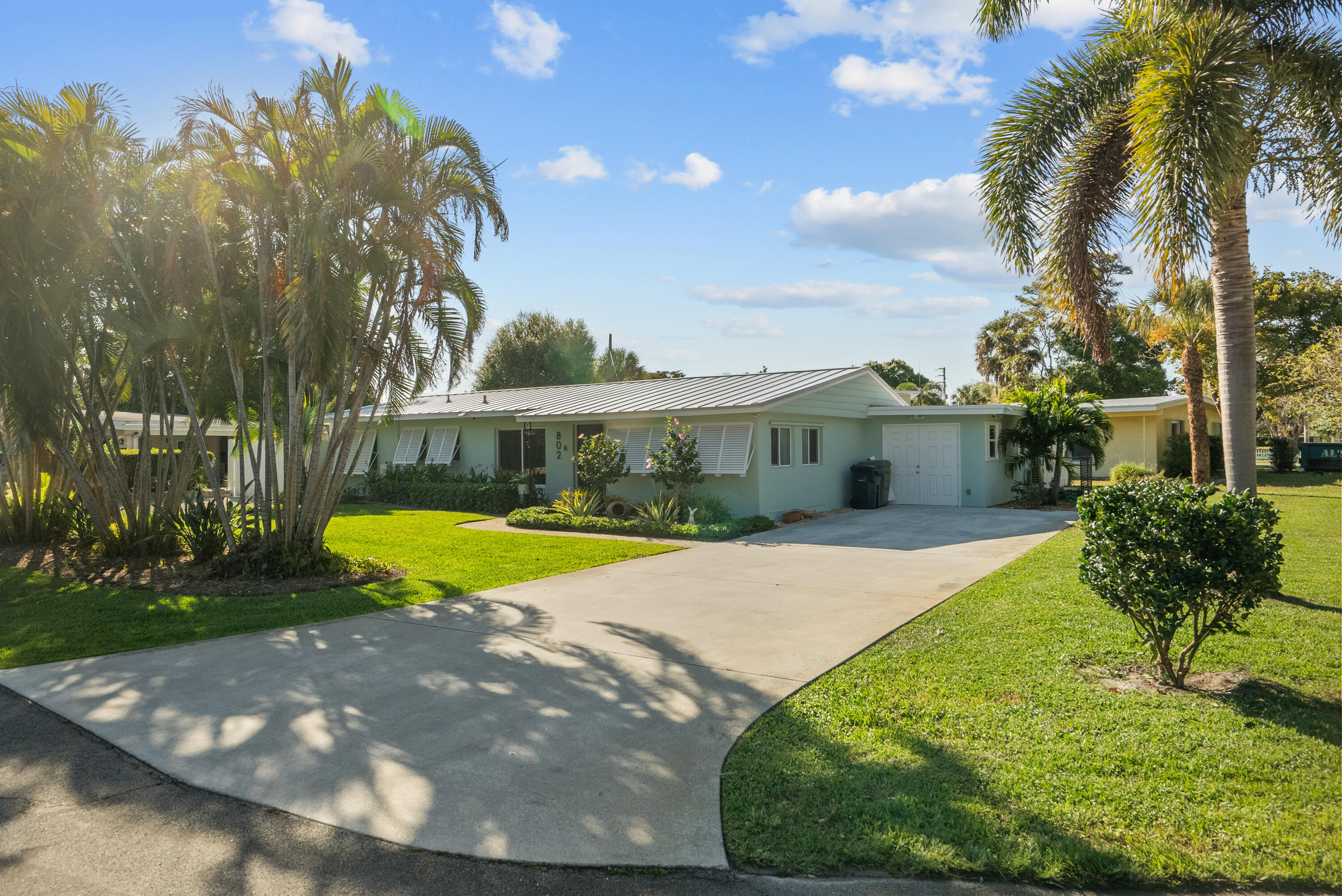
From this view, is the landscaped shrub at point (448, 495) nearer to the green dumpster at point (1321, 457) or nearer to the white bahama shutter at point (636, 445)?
the white bahama shutter at point (636, 445)

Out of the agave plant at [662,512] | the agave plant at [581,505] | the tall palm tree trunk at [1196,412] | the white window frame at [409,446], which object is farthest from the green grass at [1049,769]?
the white window frame at [409,446]

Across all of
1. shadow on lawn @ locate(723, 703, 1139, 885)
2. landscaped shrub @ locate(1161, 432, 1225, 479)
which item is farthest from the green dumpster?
shadow on lawn @ locate(723, 703, 1139, 885)

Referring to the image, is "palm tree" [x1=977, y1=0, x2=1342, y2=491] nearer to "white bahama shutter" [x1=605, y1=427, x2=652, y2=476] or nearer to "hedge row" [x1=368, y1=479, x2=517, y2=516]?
"white bahama shutter" [x1=605, y1=427, x2=652, y2=476]

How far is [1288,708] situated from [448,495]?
1863cm

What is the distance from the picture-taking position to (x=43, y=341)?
1088 cm

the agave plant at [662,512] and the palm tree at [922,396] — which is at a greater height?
the palm tree at [922,396]

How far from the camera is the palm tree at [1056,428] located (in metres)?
18.9

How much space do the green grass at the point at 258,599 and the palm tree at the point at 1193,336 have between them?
14736 millimetres

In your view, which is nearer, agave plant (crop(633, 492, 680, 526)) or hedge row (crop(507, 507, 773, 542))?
hedge row (crop(507, 507, 773, 542))

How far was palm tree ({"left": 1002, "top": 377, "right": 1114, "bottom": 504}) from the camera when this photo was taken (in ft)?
62.0

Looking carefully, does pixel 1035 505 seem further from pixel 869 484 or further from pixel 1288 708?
pixel 1288 708

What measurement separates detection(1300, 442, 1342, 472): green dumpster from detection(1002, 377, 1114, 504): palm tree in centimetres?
1698

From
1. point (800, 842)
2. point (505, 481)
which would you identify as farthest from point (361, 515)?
point (800, 842)

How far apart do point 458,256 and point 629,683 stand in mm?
7164
